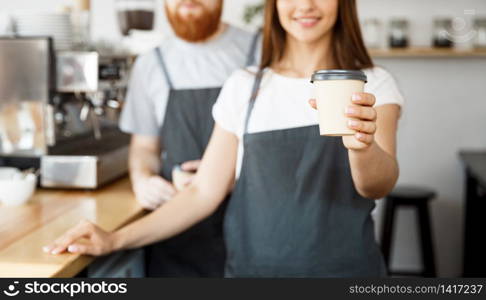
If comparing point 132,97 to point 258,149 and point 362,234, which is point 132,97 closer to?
point 258,149

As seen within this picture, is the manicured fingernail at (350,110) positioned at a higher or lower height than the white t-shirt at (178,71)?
higher

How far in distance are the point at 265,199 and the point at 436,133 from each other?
8.46 feet

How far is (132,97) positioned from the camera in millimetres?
2002

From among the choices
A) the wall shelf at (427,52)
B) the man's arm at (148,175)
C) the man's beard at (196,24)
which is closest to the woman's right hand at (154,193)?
the man's arm at (148,175)

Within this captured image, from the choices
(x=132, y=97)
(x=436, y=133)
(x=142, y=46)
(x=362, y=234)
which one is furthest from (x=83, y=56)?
(x=436, y=133)

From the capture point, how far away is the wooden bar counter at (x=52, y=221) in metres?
1.26

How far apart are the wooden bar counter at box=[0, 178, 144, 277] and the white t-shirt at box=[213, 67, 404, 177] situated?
1.30ft

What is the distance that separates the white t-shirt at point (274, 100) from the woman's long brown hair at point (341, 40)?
40 millimetres

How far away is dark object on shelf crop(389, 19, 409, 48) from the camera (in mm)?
3621

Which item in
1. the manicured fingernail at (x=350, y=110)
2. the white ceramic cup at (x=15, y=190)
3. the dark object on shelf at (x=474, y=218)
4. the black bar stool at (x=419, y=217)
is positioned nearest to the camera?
the manicured fingernail at (x=350, y=110)

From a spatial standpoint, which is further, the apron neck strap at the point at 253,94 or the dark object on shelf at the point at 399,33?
the dark object on shelf at the point at 399,33

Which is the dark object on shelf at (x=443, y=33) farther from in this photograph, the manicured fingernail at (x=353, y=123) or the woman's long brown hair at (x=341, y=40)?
the manicured fingernail at (x=353, y=123)

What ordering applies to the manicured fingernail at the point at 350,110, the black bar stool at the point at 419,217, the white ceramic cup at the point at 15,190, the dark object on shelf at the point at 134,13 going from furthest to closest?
the black bar stool at the point at 419,217 → the dark object on shelf at the point at 134,13 → the white ceramic cup at the point at 15,190 → the manicured fingernail at the point at 350,110

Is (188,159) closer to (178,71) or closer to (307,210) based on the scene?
(178,71)
